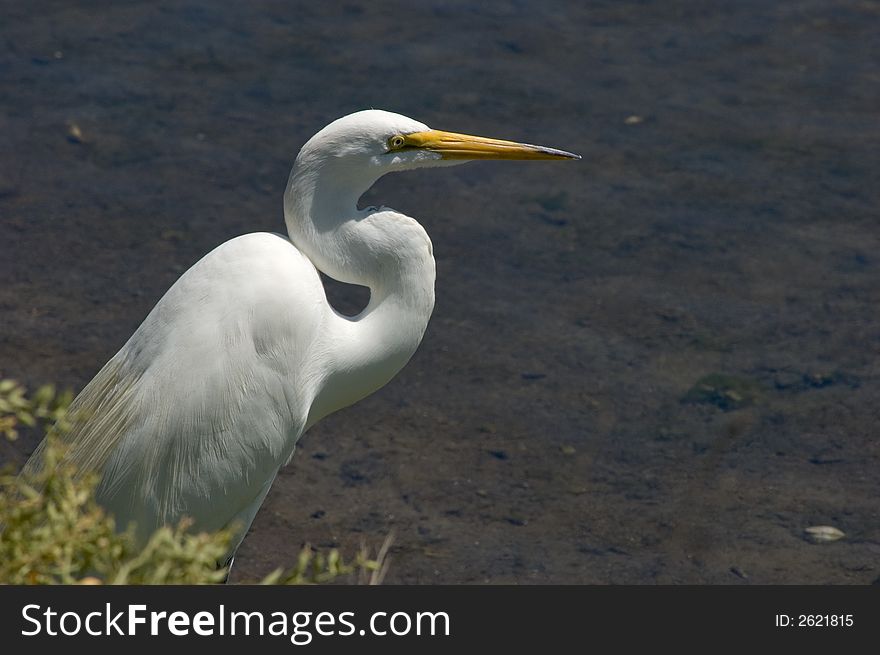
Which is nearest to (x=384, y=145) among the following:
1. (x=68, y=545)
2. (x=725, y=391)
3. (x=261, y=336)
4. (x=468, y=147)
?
(x=468, y=147)

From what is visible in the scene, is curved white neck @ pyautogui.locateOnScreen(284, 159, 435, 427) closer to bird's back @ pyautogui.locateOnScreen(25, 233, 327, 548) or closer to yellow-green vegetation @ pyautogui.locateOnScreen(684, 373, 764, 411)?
bird's back @ pyautogui.locateOnScreen(25, 233, 327, 548)

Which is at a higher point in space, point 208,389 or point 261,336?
point 261,336

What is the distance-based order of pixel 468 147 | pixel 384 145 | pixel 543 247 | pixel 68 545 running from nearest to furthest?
pixel 68 545
pixel 384 145
pixel 468 147
pixel 543 247

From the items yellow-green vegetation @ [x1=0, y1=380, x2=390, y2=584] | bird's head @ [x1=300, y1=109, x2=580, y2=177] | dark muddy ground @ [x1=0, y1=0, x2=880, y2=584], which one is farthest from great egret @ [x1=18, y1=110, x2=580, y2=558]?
yellow-green vegetation @ [x1=0, y1=380, x2=390, y2=584]

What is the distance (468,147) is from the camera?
3217 millimetres

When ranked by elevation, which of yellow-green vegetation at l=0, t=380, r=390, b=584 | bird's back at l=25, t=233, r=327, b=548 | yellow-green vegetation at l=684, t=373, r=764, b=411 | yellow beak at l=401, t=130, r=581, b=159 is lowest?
yellow-green vegetation at l=684, t=373, r=764, b=411

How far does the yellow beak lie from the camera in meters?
3.13

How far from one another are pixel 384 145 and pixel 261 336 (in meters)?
0.57

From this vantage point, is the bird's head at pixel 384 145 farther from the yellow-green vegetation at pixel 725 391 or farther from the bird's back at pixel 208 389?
the yellow-green vegetation at pixel 725 391

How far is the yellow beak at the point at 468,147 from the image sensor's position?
3.13 metres

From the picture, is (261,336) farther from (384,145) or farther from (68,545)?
(68,545)

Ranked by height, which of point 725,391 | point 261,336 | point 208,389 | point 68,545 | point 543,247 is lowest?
point 725,391

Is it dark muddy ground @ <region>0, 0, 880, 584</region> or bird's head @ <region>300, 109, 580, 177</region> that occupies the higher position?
bird's head @ <region>300, 109, 580, 177</region>

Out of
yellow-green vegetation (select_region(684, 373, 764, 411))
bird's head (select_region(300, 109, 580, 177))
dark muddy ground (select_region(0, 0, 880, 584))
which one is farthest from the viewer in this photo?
yellow-green vegetation (select_region(684, 373, 764, 411))
